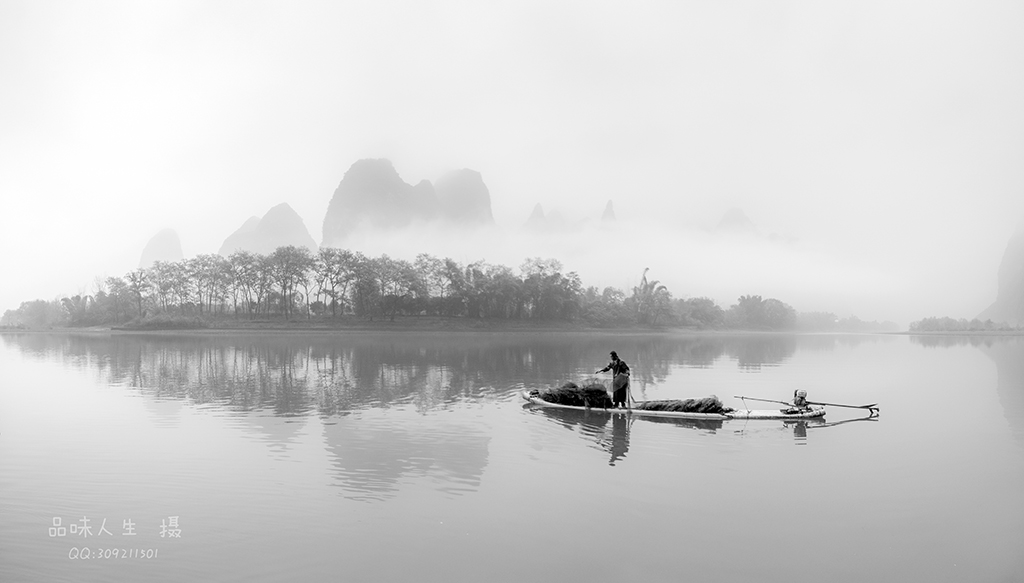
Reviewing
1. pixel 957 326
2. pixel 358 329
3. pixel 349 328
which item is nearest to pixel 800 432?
pixel 358 329

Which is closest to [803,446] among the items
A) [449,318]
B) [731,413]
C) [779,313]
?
[731,413]

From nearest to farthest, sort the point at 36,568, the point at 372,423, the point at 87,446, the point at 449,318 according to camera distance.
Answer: the point at 36,568
the point at 87,446
the point at 372,423
the point at 449,318

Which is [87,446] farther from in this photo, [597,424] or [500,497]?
[597,424]

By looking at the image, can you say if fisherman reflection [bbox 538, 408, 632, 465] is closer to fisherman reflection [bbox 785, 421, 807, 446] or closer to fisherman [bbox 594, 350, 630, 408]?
fisherman [bbox 594, 350, 630, 408]

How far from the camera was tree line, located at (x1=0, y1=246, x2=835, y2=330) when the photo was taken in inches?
3167

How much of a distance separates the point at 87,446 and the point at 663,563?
11.8m

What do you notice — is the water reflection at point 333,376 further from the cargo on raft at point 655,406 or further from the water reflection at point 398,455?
the cargo on raft at point 655,406

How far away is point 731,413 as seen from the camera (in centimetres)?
1469

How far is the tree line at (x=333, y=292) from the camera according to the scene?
80.4 metres

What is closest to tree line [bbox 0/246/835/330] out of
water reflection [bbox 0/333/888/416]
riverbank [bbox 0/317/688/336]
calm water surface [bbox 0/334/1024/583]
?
riverbank [bbox 0/317/688/336]

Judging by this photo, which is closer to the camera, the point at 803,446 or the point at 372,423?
the point at 803,446

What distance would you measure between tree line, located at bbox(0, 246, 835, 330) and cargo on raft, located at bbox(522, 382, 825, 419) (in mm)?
66567

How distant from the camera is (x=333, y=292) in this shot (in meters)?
80.5

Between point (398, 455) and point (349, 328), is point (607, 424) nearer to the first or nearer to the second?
point (398, 455)
